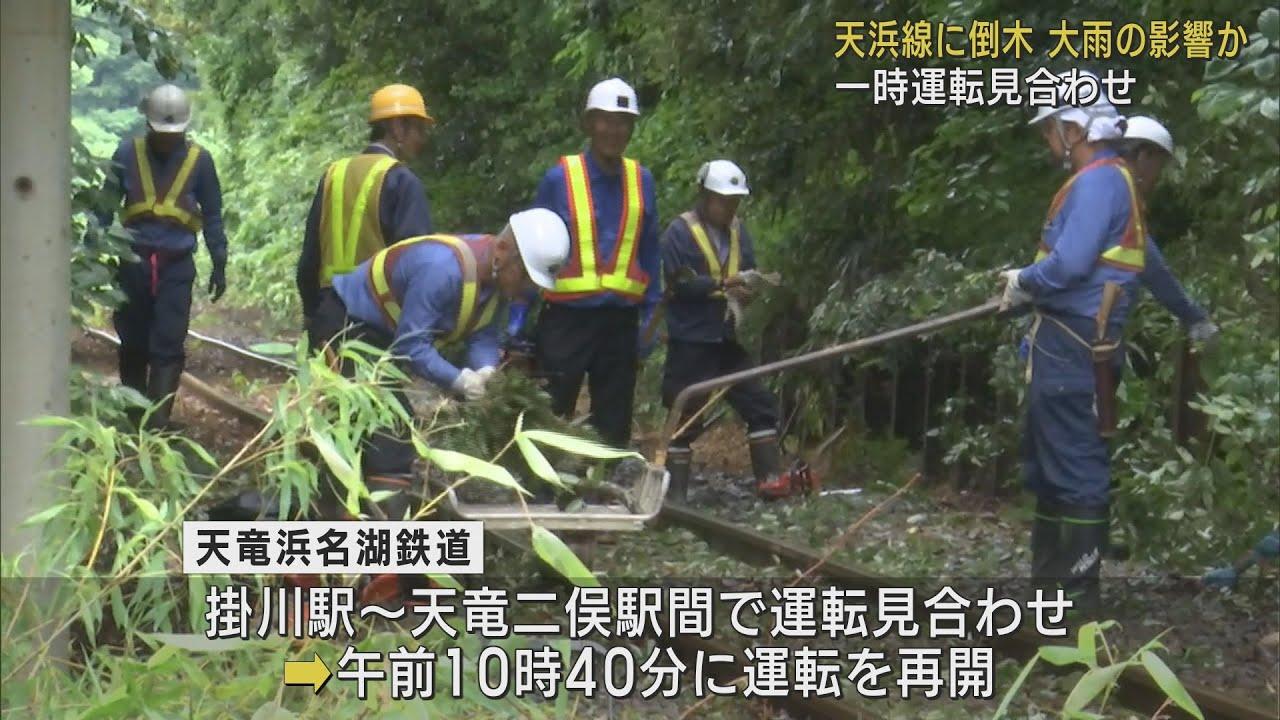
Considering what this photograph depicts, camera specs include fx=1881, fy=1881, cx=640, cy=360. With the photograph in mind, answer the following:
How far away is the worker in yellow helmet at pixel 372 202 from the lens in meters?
8.23

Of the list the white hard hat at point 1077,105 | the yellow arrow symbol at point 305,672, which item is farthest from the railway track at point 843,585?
the white hard hat at point 1077,105

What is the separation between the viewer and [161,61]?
30.9 feet

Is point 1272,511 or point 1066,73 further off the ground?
point 1066,73

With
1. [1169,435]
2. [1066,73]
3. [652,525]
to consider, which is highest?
[1066,73]

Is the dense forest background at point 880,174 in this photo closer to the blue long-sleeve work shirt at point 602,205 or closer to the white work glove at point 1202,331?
the white work glove at point 1202,331

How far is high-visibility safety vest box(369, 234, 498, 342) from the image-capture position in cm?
653

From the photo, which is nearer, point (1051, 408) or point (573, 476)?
point (573, 476)

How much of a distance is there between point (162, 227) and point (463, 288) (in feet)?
16.4

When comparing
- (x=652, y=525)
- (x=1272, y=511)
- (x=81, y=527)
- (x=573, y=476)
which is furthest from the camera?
(x=652, y=525)

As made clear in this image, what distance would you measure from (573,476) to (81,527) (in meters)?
1.95

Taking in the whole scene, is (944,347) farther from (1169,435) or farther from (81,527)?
(81,527)

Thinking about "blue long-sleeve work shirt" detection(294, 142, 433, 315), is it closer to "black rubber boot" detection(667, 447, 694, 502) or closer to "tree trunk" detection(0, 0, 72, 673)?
"black rubber boot" detection(667, 447, 694, 502)

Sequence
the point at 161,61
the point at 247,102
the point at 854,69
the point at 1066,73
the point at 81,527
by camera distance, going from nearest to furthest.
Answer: the point at 81,527 → the point at 1066,73 → the point at 161,61 → the point at 854,69 → the point at 247,102

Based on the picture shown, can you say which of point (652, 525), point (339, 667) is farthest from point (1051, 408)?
point (339, 667)
